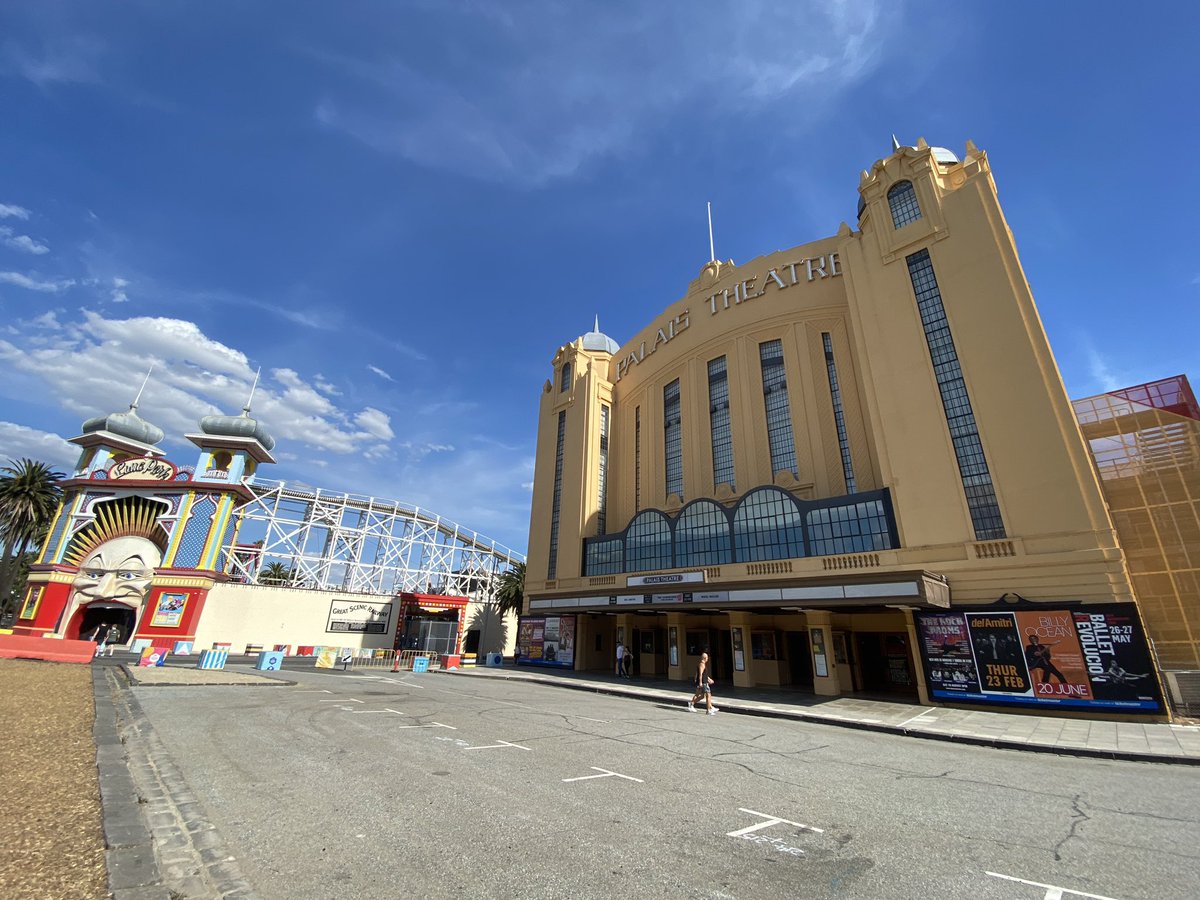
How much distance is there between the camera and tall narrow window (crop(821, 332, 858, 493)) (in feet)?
91.0

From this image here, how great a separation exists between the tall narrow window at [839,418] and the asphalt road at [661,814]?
685 inches

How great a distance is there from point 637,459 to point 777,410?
11.7m

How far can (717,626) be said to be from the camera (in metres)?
29.5

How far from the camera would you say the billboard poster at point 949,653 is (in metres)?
18.3

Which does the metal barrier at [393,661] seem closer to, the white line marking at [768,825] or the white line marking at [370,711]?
the white line marking at [370,711]

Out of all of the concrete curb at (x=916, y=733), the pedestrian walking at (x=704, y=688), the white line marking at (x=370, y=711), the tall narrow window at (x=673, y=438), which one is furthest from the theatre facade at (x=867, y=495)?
the white line marking at (x=370, y=711)

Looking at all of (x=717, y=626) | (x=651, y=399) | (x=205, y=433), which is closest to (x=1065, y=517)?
(x=717, y=626)

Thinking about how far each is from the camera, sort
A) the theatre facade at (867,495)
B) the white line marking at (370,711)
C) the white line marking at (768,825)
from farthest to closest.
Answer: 1. the theatre facade at (867,495)
2. the white line marking at (370,711)
3. the white line marking at (768,825)

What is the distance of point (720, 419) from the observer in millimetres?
34906

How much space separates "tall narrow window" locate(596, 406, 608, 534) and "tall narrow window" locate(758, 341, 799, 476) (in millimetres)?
13739

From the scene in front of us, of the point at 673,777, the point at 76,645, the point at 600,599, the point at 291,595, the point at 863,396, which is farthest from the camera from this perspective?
the point at 291,595

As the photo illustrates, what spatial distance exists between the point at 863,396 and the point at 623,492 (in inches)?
715

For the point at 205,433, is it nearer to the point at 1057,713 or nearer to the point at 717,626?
the point at 717,626

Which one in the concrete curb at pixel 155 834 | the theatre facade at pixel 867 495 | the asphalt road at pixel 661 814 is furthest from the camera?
the theatre facade at pixel 867 495
